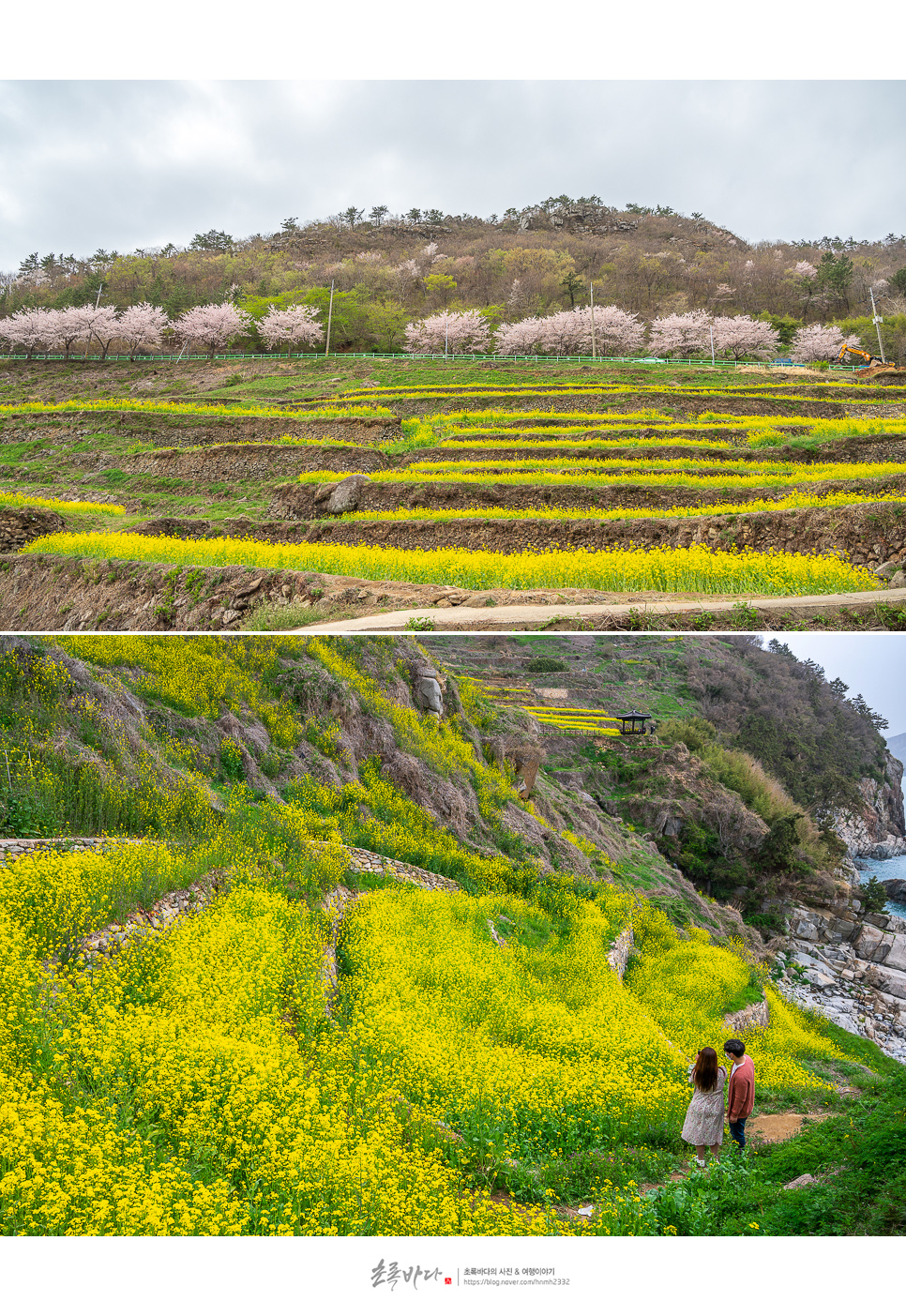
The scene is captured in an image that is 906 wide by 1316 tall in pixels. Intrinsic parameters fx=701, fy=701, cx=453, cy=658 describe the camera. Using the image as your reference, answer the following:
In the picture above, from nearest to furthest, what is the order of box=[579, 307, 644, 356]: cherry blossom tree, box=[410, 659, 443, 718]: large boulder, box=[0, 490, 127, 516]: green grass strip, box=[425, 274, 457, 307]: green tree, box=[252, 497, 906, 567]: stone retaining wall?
box=[252, 497, 906, 567]: stone retaining wall → box=[410, 659, 443, 718]: large boulder → box=[0, 490, 127, 516]: green grass strip → box=[579, 307, 644, 356]: cherry blossom tree → box=[425, 274, 457, 307]: green tree

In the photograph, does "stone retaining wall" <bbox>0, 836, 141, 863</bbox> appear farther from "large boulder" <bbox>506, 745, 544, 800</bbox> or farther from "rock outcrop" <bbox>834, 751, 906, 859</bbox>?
"large boulder" <bbox>506, 745, 544, 800</bbox>

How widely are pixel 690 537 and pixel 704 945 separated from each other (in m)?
7.55

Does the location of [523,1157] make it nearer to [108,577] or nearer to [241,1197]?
[241,1197]

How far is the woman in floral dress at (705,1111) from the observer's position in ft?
18.5

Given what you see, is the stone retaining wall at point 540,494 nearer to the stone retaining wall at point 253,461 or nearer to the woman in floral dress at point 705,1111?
the stone retaining wall at point 253,461

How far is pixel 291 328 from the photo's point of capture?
177ft

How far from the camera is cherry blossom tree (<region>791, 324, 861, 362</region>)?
53625 millimetres

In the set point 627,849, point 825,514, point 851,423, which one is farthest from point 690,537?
point 851,423

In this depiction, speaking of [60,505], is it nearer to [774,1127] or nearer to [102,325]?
[774,1127]

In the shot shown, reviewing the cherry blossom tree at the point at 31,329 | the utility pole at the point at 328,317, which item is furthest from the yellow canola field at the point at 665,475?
the cherry blossom tree at the point at 31,329

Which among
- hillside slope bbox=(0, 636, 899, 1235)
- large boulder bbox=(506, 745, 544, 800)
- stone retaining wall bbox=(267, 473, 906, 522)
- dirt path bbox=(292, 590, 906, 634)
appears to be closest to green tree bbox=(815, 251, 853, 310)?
stone retaining wall bbox=(267, 473, 906, 522)

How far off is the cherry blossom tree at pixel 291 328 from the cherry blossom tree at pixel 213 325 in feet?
6.69

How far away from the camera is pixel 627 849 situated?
16.0 metres

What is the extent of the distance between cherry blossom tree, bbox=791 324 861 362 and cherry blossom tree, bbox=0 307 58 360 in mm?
57411
